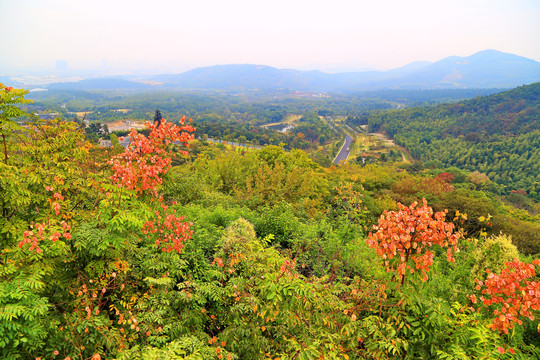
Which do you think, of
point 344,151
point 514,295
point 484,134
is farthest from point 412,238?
point 484,134

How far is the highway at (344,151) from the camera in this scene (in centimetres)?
7774

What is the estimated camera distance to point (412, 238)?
3617mm

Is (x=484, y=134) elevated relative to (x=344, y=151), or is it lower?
elevated

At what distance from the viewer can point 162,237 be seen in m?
6.04

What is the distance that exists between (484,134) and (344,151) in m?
49.7

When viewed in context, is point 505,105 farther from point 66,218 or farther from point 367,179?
point 66,218

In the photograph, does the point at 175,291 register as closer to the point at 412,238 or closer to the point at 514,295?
the point at 412,238

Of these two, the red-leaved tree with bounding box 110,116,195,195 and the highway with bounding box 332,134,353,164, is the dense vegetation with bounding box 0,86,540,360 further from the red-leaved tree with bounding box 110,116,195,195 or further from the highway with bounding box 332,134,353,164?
the highway with bounding box 332,134,353,164

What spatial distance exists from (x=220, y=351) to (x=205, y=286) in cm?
122

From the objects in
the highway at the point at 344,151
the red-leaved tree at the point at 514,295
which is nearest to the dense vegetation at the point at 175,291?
the red-leaved tree at the point at 514,295

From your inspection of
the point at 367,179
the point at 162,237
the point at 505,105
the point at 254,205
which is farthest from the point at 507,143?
the point at 162,237

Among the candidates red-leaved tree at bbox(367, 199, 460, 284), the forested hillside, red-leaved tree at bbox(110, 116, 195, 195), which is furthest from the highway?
red-leaved tree at bbox(367, 199, 460, 284)

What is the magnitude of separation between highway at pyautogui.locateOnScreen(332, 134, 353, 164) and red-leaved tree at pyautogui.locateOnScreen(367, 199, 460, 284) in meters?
69.4

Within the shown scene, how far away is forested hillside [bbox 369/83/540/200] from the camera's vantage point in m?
65.9
